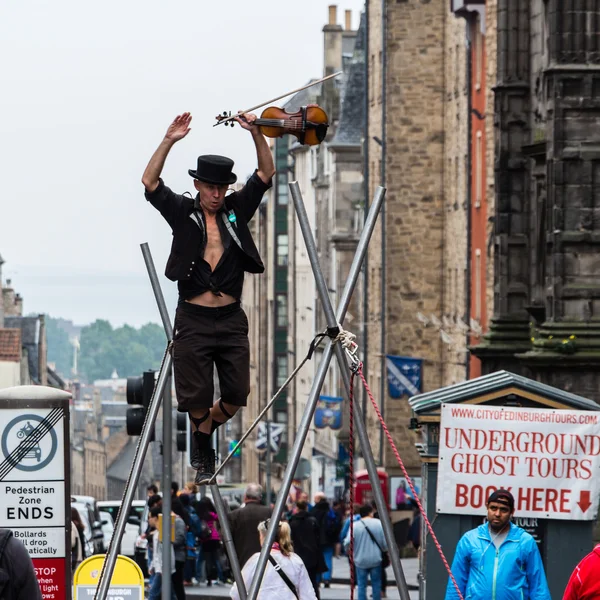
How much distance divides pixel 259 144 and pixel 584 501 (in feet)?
21.1

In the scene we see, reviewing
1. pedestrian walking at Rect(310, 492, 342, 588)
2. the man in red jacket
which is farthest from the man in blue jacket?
pedestrian walking at Rect(310, 492, 342, 588)

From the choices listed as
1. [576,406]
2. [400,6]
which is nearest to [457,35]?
[400,6]

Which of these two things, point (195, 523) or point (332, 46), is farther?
point (332, 46)

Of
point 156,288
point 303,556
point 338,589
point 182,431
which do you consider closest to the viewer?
point 156,288

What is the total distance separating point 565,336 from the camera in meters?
24.9

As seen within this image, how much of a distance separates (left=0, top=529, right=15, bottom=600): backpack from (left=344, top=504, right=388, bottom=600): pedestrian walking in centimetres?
1487

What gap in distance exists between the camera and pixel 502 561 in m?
11.8

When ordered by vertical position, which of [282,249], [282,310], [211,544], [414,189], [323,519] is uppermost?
[282,249]

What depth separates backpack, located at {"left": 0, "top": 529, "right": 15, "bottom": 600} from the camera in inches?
303

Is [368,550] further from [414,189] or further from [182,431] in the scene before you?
[414,189]

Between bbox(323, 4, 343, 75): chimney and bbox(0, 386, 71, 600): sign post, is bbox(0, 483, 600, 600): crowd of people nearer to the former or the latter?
bbox(0, 386, 71, 600): sign post

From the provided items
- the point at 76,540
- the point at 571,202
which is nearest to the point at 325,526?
the point at 571,202

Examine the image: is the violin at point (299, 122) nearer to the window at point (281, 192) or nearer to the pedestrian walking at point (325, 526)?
the pedestrian walking at point (325, 526)

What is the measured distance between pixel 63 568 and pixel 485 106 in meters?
29.7
